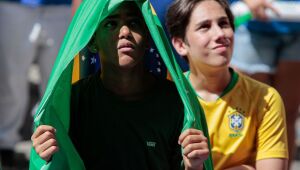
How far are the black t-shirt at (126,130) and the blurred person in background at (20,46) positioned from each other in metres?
2.66

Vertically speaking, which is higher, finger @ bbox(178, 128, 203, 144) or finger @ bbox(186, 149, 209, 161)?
finger @ bbox(178, 128, 203, 144)

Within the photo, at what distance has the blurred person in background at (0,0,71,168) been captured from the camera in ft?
20.3

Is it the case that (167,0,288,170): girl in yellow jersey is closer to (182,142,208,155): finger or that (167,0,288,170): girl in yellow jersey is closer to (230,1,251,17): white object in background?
(182,142,208,155): finger

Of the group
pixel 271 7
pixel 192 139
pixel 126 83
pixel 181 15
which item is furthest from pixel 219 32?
pixel 271 7

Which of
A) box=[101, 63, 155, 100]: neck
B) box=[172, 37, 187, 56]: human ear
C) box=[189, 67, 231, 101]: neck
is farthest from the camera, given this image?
box=[172, 37, 187, 56]: human ear

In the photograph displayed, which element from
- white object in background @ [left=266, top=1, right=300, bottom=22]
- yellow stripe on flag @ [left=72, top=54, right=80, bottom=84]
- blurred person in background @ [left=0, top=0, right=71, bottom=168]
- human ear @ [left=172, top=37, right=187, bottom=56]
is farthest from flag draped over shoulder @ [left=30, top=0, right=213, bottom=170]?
blurred person in background @ [left=0, top=0, right=71, bottom=168]

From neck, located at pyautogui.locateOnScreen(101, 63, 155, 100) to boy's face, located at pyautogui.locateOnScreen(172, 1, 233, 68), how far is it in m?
0.43

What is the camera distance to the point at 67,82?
3.56 m

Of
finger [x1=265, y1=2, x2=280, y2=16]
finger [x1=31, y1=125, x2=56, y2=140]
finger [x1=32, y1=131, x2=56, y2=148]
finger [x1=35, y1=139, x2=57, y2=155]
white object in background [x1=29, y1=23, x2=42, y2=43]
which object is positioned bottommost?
finger [x1=35, y1=139, x2=57, y2=155]

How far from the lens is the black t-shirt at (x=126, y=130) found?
3553 millimetres

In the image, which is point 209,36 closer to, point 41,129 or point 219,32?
point 219,32

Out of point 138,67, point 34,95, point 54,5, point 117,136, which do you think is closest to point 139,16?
point 138,67

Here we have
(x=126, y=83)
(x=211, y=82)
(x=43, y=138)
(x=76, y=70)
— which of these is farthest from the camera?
(x=211, y=82)

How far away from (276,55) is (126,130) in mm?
2009
